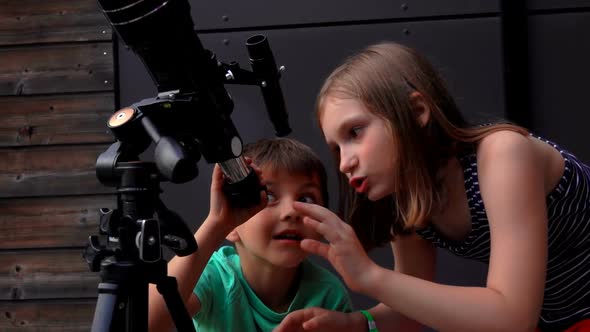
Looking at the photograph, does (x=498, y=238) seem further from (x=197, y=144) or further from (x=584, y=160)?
(x=584, y=160)

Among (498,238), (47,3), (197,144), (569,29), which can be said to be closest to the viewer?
(197,144)

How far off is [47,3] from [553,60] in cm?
169

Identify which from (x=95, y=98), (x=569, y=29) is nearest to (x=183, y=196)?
(x=95, y=98)

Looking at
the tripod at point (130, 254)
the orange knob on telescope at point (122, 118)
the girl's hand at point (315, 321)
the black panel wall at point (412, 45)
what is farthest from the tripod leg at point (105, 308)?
the black panel wall at point (412, 45)

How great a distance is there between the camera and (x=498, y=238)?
1485mm

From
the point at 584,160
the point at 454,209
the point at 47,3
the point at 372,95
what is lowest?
the point at 584,160

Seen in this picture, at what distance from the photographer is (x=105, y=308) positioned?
117cm

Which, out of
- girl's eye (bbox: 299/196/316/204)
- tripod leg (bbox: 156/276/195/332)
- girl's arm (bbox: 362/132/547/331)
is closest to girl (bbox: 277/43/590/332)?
girl's arm (bbox: 362/132/547/331)

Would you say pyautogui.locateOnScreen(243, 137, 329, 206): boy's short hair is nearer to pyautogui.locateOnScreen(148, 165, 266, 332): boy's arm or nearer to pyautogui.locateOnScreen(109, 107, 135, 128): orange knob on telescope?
pyautogui.locateOnScreen(148, 165, 266, 332): boy's arm

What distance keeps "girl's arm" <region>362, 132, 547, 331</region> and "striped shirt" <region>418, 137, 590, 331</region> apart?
151 millimetres

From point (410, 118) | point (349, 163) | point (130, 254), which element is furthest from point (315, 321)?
point (130, 254)

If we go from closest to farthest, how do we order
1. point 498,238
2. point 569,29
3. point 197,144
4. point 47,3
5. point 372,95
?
point 197,144 < point 498,238 < point 372,95 < point 569,29 < point 47,3

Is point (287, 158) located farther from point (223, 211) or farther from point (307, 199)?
point (223, 211)

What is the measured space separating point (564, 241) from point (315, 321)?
1.80 ft
